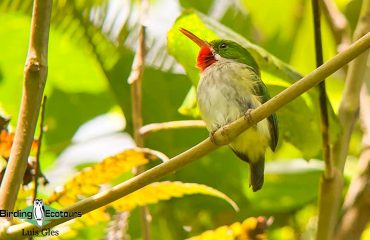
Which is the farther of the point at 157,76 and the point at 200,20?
the point at 157,76

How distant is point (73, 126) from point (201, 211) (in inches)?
21.5

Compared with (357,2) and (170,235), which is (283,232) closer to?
(170,235)

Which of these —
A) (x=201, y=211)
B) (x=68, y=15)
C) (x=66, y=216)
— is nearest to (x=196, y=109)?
(x=201, y=211)

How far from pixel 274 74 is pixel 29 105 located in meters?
0.90

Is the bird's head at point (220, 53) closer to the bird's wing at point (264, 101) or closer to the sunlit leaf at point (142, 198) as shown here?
the bird's wing at point (264, 101)

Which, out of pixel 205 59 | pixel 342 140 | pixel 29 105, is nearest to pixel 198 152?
pixel 29 105

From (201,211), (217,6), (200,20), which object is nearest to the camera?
(200,20)

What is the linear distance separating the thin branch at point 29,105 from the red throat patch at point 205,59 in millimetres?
960

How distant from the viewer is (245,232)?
4.79ft

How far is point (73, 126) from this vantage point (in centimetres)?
243

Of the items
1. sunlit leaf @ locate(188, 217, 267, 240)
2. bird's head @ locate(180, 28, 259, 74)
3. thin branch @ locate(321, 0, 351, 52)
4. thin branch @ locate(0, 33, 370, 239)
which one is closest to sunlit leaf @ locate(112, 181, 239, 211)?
sunlit leaf @ locate(188, 217, 267, 240)

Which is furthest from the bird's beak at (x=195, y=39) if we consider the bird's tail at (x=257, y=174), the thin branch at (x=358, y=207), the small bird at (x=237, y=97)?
the thin branch at (x=358, y=207)

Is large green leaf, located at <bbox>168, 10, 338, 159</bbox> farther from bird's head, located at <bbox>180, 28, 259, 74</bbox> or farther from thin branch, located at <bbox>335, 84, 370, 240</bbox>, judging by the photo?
thin branch, located at <bbox>335, 84, 370, 240</bbox>

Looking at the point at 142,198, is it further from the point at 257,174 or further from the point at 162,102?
the point at 162,102
